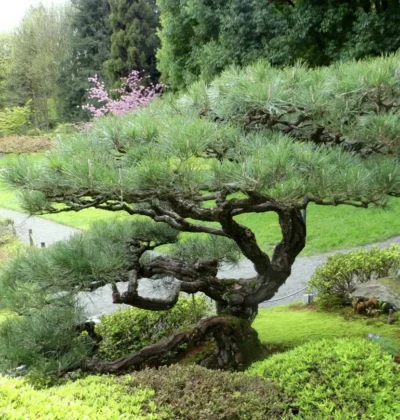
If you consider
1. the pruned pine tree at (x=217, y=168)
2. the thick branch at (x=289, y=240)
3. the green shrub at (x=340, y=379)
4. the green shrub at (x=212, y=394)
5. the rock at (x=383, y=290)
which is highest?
the pruned pine tree at (x=217, y=168)

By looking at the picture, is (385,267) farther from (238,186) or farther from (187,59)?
(187,59)

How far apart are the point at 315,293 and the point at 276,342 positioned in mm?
1686

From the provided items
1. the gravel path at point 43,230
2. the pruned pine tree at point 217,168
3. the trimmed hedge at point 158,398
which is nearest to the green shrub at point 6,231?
the gravel path at point 43,230

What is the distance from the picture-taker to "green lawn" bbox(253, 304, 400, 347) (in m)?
3.55

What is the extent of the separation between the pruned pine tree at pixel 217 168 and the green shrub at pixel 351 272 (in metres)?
1.73

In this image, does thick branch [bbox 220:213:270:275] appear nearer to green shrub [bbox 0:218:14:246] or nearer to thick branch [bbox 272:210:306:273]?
thick branch [bbox 272:210:306:273]

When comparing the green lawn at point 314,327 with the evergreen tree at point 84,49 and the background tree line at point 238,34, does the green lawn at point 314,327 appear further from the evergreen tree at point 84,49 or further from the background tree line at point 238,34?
the evergreen tree at point 84,49

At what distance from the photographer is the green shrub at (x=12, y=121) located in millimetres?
21953

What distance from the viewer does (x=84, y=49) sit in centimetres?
2216

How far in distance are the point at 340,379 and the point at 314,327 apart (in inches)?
65.4

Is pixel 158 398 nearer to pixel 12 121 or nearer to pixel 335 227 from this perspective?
pixel 335 227

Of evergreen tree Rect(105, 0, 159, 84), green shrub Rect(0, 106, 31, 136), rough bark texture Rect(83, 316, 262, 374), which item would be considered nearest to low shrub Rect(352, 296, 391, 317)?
rough bark texture Rect(83, 316, 262, 374)

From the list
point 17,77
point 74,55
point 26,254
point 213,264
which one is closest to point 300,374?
point 213,264

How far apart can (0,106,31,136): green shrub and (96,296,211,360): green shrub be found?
2047 centimetres
